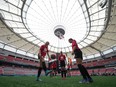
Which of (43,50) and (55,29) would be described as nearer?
(43,50)

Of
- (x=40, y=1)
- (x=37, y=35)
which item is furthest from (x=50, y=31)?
(x=40, y=1)

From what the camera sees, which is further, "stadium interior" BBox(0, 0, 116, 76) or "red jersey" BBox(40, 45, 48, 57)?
"stadium interior" BBox(0, 0, 116, 76)

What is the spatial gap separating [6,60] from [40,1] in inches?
765

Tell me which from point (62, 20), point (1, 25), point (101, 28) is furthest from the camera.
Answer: point (62, 20)

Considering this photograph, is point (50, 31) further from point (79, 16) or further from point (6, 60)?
point (6, 60)

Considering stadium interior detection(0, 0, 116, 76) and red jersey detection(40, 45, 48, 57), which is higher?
stadium interior detection(0, 0, 116, 76)

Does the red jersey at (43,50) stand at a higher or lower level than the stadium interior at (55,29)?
lower

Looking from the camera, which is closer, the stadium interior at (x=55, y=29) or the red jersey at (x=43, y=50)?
the red jersey at (x=43, y=50)

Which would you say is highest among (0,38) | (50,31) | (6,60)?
(50,31)

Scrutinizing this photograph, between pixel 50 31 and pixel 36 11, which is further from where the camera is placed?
pixel 50 31

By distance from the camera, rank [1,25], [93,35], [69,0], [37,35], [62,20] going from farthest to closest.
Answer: [37,35] < [93,35] < [62,20] < [1,25] < [69,0]

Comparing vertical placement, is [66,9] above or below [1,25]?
above

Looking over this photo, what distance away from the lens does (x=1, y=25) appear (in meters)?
27.5

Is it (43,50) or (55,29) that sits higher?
(55,29)
